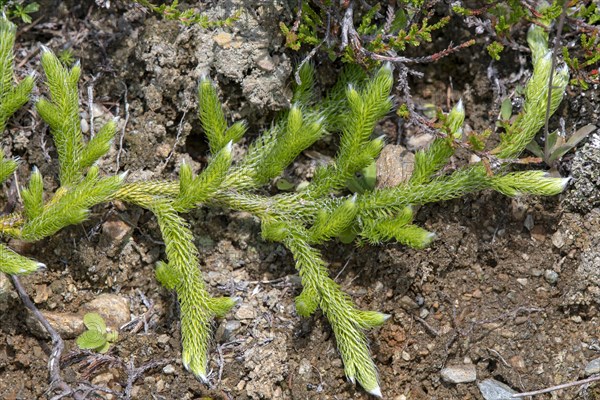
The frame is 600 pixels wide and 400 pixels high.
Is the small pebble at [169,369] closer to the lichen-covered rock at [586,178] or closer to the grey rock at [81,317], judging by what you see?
the grey rock at [81,317]

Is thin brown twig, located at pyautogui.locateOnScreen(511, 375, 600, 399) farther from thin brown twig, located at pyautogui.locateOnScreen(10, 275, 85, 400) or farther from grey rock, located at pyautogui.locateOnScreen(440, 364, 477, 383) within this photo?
thin brown twig, located at pyautogui.locateOnScreen(10, 275, 85, 400)

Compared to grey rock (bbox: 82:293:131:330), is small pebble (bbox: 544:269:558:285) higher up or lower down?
lower down

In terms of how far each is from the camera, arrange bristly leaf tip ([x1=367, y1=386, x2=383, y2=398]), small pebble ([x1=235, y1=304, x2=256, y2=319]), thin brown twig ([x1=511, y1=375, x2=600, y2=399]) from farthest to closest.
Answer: small pebble ([x1=235, y1=304, x2=256, y2=319]) < bristly leaf tip ([x1=367, y1=386, x2=383, y2=398]) < thin brown twig ([x1=511, y1=375, x2=600, y2=399])

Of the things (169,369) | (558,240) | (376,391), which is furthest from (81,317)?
(558,240)

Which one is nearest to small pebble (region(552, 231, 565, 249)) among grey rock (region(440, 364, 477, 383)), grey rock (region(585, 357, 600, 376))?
grey rock (region(585, 357, 600, 376))

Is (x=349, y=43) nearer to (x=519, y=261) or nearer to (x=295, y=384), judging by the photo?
(x=519, y=261)

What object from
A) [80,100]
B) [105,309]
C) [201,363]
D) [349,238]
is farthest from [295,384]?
[80,100]

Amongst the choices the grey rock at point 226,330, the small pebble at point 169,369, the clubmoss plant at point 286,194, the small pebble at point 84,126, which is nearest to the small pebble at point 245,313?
the grey rock at point 226,330
